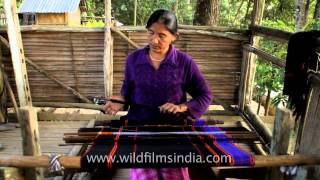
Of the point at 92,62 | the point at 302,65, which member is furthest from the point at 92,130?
the point at 92,62

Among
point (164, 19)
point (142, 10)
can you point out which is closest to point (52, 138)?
point (164, 19)

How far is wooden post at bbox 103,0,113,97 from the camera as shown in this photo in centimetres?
526

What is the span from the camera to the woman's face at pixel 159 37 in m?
2.24

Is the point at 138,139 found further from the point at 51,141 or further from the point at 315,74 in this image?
the point at 51,141

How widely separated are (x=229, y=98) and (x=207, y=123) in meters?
3.49

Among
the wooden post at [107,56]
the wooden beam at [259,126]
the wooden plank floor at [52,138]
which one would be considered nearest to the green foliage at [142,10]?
the wooden post at [107,56]

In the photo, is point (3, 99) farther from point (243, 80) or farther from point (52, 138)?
point (243, 80)

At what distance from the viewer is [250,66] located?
17.5ft

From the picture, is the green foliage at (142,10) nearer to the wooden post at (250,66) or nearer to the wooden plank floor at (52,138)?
the wooden post at (250,66)

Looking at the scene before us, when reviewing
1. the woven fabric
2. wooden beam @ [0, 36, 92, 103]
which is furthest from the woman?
wooden beam @ [0, 36, 92, 103]

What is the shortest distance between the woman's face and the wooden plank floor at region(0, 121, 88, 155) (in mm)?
2483

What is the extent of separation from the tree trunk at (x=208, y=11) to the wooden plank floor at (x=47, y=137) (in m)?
3.39

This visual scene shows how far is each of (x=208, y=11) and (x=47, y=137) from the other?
13.6 feet

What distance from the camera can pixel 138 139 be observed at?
1963mm
